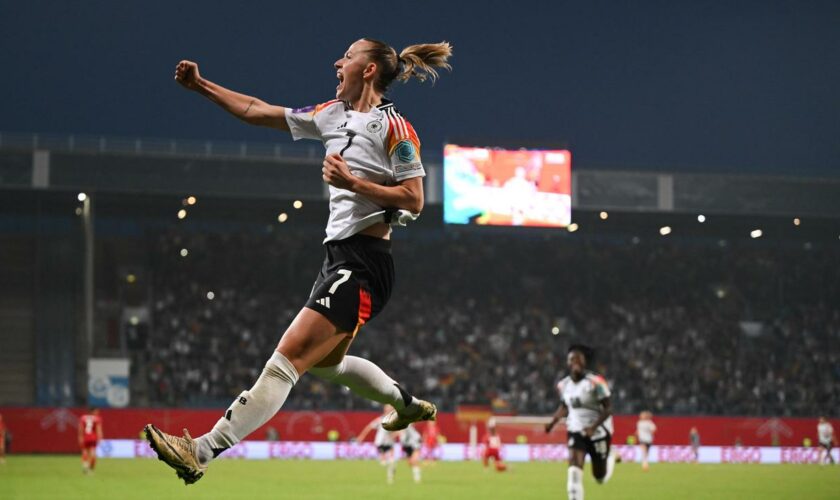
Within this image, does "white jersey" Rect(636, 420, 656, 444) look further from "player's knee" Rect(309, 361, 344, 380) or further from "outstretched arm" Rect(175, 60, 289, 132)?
"outstretched arm" Rect(175, 60, 289, 132)

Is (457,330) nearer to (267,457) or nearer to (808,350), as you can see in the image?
(267,457)

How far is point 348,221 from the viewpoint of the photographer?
6.88m

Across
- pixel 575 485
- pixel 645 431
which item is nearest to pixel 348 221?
pixel 575 485

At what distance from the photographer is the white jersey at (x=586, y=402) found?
1811cm

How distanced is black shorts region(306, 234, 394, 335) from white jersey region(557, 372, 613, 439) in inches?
454

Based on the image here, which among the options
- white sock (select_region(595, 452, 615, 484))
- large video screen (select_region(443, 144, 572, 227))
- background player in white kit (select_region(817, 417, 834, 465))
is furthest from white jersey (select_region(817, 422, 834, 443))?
white sock (select_region(595, 452, 615, 484))

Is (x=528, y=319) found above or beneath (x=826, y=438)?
above

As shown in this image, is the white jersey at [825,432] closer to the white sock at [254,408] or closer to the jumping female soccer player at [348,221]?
the jumping female soccer player at [348,221]

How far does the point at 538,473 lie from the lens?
32.2 metres

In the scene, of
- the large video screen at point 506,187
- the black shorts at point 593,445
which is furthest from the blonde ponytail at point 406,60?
the large video screen at point 506,187

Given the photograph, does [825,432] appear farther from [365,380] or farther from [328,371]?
[328,371]

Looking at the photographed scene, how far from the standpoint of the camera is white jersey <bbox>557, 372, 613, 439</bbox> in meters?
18.1

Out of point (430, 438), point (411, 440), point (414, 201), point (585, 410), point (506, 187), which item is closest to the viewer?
point (414, 201)

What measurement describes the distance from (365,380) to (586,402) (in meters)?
11.4
